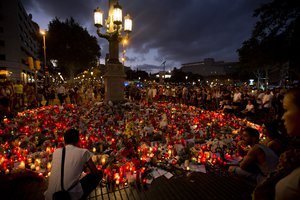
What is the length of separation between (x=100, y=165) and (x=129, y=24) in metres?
9.24

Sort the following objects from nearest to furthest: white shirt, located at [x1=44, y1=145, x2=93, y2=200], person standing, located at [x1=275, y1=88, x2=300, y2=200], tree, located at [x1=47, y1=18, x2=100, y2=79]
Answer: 1. person standing, located at [x1=275, y1=88, x2=300, y2=200]
2. white shirt, located at [x1=44, y1=145, x2=93, y2=200]
3. tree, located at [x1=47, y1=18, x2=100, y2=79]

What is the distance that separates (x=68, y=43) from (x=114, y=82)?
33.9 metres

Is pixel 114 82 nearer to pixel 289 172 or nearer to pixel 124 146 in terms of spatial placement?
pixel 124 146

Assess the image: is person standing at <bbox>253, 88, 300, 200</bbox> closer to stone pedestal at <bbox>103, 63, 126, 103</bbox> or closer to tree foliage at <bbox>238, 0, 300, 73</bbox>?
stone pedestal at <bbox>103, 63, 126, 103</bbox>

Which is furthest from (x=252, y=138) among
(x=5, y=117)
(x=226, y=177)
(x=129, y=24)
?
(x=5, y=117)

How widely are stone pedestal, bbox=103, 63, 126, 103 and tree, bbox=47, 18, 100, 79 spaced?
108 ft

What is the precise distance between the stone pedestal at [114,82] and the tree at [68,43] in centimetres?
3279

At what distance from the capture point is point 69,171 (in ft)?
10.4

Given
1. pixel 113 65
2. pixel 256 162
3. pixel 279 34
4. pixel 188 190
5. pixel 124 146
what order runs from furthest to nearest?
pixel 279 34
pixel 113 65
pixel 124 146
pixel 188 190
pixel 256 162

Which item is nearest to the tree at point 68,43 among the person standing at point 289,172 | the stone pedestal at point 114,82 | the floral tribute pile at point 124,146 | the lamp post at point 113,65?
the lamp post at point 113,65

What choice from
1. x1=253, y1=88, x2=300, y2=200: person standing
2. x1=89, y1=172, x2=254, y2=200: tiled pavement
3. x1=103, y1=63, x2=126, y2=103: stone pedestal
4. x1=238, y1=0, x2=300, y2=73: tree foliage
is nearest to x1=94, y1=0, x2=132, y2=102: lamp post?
x1=103, y1=63, x2=126, y2=103: stone pedestal

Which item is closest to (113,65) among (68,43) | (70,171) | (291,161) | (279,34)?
(70,171)

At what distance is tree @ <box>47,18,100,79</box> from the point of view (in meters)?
41.0

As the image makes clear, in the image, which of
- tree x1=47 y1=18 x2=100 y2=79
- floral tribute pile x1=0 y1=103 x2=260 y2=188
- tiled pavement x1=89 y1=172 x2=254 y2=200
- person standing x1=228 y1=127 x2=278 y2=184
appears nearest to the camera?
person standing x1=228 y1=127 x2=278 y2=184
